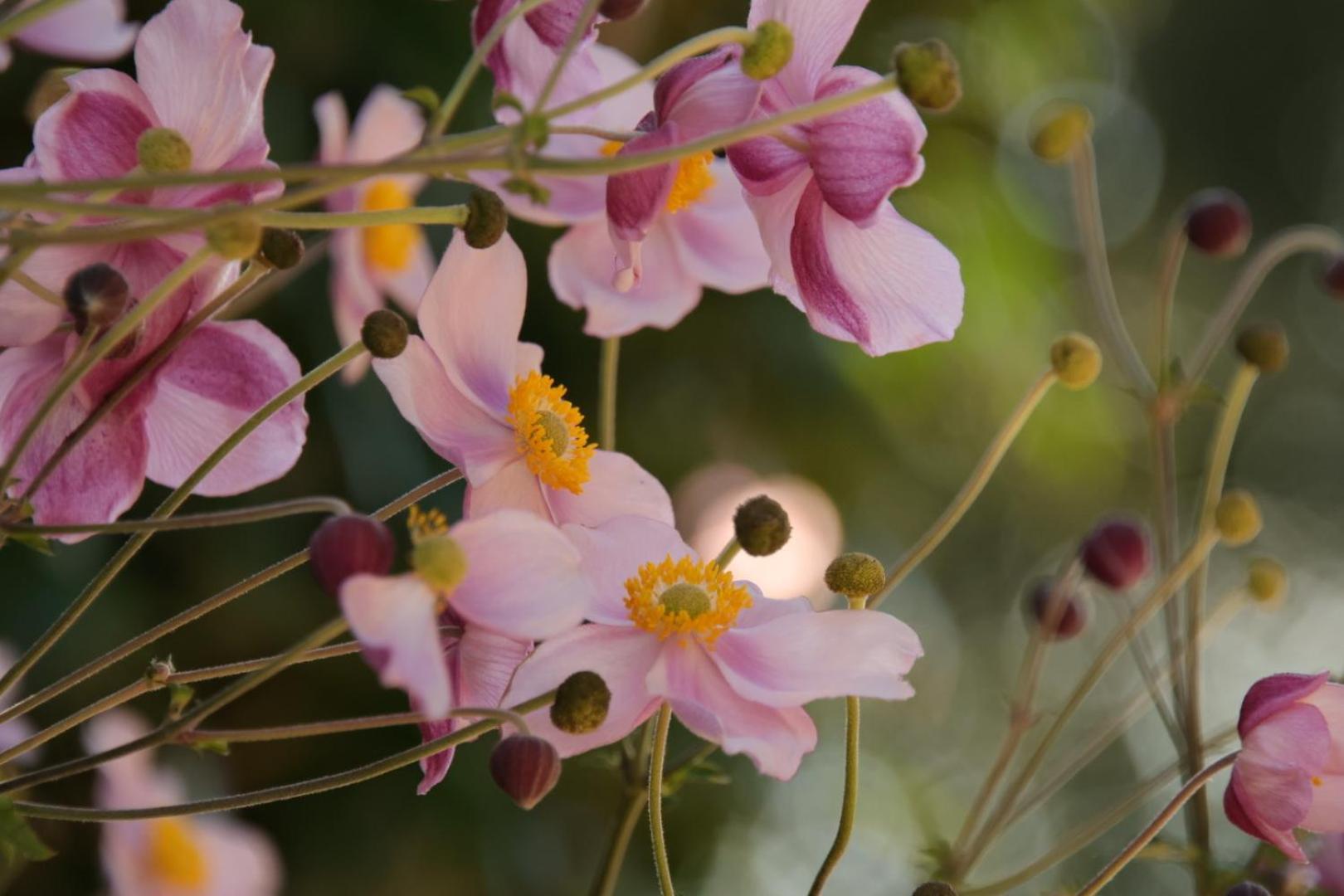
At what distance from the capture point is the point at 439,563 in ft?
0.89

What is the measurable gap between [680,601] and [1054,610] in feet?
0.76

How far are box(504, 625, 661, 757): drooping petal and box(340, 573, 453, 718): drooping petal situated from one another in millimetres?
79

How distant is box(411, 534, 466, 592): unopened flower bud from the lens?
27 centimetres

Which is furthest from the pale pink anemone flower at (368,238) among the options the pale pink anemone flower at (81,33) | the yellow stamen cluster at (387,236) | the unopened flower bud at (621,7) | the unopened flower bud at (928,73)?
the unopened flower bud at (928,73)

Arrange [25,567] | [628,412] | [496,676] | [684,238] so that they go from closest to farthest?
1. [496,676]
2. [684,238]
3. [25,567]
4. [628,412]

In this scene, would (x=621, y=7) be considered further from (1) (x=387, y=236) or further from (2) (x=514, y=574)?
(1) (x=387, y=236)

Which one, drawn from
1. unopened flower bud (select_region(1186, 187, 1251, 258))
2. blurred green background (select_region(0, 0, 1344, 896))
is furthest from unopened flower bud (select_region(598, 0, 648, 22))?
unopened flower bud (select_region(1186, 187, 1251, 258))

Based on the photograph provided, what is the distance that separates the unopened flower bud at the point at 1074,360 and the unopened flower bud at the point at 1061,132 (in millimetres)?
171

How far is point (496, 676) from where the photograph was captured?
355mm

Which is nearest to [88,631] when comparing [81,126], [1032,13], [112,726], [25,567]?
[25,567]

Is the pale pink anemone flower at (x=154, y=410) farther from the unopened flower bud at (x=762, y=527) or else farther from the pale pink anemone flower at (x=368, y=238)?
the pale pink anemone flower at (x=368, y=238)

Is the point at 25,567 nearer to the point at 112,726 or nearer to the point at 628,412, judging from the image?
the point at 112,726

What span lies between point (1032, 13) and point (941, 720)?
0.93 metres

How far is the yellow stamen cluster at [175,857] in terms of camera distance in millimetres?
660
